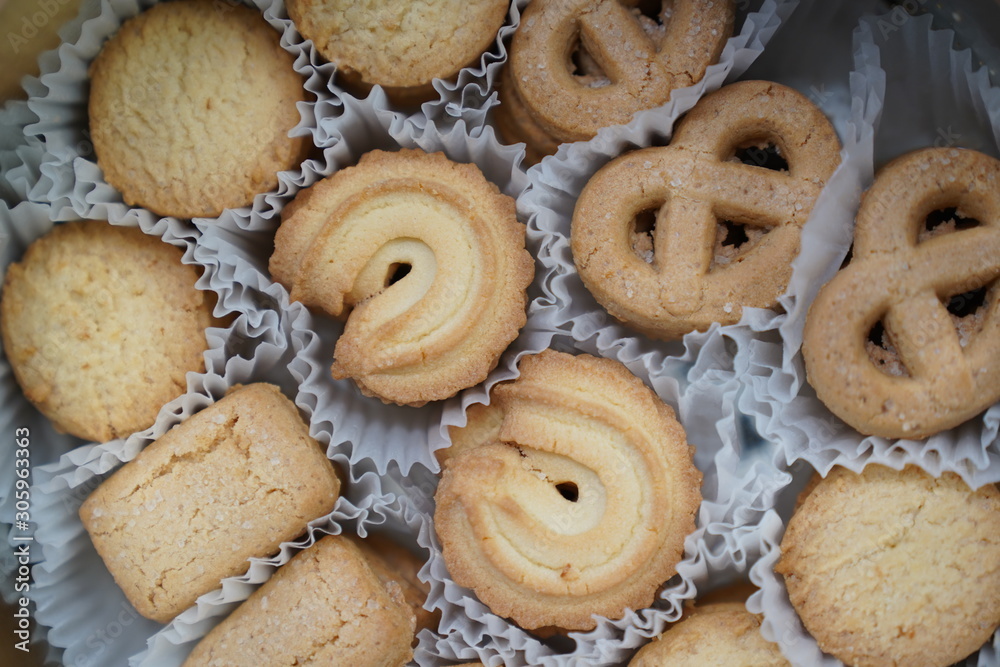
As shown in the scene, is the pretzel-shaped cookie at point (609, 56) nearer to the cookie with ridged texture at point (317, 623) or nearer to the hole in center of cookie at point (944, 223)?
the hole in center of cookie at point (944, 223)

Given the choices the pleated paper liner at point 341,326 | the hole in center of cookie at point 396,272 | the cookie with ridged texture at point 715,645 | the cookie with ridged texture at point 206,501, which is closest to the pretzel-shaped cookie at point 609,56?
the pleated paper liner at point 341,326

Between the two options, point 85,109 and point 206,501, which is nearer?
point 206,501

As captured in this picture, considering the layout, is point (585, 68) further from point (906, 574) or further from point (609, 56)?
point (906, 574)

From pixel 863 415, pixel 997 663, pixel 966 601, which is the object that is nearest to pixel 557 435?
pixel 863 415

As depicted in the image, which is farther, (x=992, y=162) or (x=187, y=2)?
(x=187, y=2)

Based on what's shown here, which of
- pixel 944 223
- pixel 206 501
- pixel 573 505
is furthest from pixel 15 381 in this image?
pixel 944 223

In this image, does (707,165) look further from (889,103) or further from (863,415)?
(863,415)
